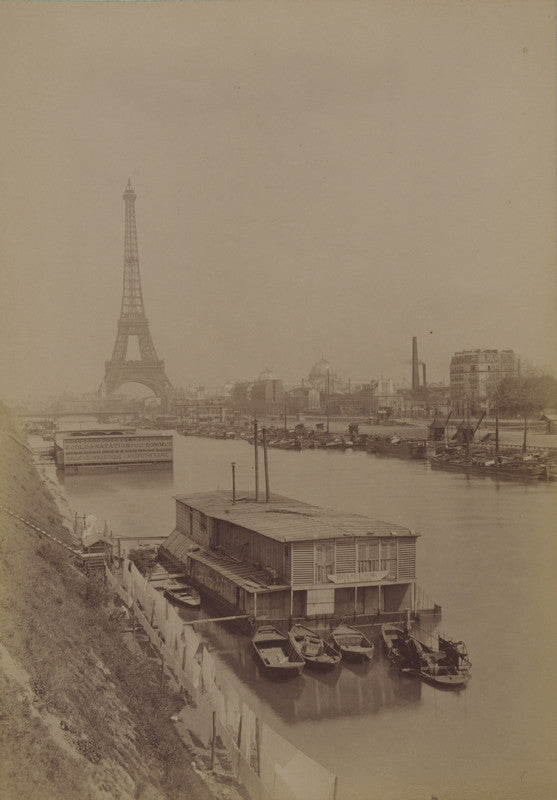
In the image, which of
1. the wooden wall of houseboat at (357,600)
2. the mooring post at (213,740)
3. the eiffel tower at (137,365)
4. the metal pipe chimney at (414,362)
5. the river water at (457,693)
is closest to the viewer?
the mooring post at (213,740)

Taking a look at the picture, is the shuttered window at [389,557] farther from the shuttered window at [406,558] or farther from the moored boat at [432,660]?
the moored boat at [432,660]

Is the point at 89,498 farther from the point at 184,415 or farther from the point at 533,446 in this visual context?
the point at 184,415

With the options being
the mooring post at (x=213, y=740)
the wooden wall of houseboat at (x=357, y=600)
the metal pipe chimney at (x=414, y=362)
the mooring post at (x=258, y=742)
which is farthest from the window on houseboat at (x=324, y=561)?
the metal pipe chimney at (x=414, y=362)

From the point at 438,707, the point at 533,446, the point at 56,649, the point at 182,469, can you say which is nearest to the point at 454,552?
the point at 438,707

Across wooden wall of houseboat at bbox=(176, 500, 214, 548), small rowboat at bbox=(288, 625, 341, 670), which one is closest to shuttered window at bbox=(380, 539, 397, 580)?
small rowboat at bbox=(288, 625, 341, 670)

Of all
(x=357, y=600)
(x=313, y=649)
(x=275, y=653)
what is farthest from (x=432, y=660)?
(x=275, y=653)

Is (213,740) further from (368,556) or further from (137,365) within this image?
(137,365)

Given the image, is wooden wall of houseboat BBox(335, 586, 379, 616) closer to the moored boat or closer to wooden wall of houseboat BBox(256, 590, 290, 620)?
wooden wall of houseboat BBox(256, 590, 290, 620)
